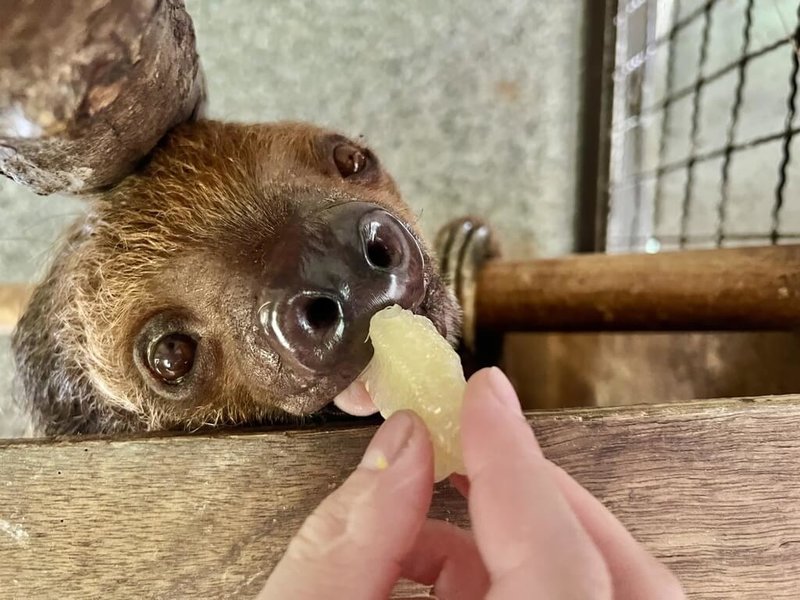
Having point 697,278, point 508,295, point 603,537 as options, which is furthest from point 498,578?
point 508,295

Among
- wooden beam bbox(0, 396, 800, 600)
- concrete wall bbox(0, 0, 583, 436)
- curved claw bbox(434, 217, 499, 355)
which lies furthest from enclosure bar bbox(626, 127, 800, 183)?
wooden beam bbox(0, 396, 800, 600)

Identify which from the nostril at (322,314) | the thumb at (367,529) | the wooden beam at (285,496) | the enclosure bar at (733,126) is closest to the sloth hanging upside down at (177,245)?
the nostril at (322,314)

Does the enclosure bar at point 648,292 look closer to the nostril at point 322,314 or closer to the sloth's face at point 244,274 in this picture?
the sloth's face at point 244,274

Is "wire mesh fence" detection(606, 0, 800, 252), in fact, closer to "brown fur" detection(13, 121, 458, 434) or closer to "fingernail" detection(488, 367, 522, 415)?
"brown fur" detection(13, 121, 458, 434)

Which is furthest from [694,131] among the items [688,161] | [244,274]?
[244,274]

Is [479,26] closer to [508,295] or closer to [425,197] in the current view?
[425,197]

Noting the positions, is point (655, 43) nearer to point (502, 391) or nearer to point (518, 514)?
point (502, 391)
